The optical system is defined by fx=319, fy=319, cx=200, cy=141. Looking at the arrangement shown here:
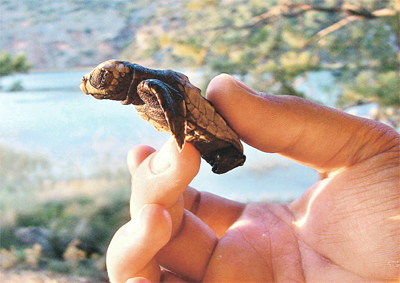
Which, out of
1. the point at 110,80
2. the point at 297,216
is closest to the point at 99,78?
the point at 110,80

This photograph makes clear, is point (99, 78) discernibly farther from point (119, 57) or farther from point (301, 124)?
point (119, 57)

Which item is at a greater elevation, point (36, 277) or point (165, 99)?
point (165, 99)

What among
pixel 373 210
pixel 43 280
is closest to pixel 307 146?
pixel 373 210

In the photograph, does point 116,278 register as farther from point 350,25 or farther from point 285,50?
point 350,25

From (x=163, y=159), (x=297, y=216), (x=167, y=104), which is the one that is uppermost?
(x=167, y=104)

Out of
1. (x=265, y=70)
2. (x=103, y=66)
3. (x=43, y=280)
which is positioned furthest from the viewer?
(x=265, y=70)

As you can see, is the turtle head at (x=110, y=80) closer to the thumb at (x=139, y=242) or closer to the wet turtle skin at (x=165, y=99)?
the wet turtle skin at (x=165, y=99)

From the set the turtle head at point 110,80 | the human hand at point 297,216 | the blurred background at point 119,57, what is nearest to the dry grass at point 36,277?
the blurred background at point 119,57
